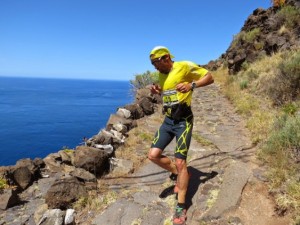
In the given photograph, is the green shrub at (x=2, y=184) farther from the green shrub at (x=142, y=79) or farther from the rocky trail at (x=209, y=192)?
the green shrub at (x=142, y=79)

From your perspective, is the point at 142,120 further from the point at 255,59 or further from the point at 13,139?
the point at 13,139

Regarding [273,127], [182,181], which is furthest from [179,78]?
[273,127]

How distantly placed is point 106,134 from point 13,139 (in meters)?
51.2

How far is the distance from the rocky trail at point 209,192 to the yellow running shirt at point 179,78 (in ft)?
5.07

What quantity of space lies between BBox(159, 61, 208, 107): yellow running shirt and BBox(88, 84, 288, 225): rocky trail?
154 cm

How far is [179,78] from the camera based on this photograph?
4.47 m

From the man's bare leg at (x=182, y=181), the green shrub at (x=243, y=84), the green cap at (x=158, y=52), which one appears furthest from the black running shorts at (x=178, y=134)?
the green shrub at (x=243, y=84)

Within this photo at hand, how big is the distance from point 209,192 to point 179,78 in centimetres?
192

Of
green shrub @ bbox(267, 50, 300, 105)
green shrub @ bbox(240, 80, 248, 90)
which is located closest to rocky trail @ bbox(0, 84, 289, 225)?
green shrub @ bbox(267, 50, 300, 105)

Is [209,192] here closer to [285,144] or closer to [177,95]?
[177,95]

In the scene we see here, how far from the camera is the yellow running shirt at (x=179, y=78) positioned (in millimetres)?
4477

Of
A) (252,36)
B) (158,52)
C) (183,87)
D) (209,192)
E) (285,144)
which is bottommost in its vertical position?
(209,192)

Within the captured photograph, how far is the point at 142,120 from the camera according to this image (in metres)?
10.2

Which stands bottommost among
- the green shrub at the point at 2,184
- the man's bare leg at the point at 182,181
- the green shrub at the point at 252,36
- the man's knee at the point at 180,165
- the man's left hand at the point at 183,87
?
the green shrub at the point at 2,184
